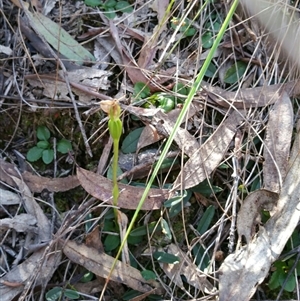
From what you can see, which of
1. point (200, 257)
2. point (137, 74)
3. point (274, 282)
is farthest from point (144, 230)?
point (137, 74)

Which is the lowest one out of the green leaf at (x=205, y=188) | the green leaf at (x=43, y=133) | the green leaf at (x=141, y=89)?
the green leaf at (x=43, y=133)

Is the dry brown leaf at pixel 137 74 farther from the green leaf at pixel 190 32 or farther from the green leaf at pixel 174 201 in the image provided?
the green leaf at pixel 174 201

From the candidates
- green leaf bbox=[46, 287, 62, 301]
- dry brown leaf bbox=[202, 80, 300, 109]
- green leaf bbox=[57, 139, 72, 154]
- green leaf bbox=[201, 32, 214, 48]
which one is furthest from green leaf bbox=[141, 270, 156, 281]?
green leaf bbox=[201, 32, 214, 48]

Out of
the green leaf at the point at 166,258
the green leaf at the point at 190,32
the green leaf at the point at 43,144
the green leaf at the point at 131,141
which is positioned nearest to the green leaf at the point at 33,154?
the green leaf at the point at 43,144

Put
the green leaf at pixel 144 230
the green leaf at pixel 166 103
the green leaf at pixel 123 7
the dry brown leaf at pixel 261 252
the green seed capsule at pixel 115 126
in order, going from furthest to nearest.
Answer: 1. the green leaf at pixel 123 7
2. the green leaf at pixel 166 103
3. the green leaf at pixel 144 230
4. the dry brown leaf at pixel 261 252
5. the green seed capsule at pixel 115 126

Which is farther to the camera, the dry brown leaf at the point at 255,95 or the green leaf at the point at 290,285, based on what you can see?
the dry brown leaf at the point at 255,95

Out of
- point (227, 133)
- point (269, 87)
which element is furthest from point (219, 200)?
point (269, 87)

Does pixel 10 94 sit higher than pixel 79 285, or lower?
higher

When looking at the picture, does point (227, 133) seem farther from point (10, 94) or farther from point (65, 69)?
point (10, 94)
